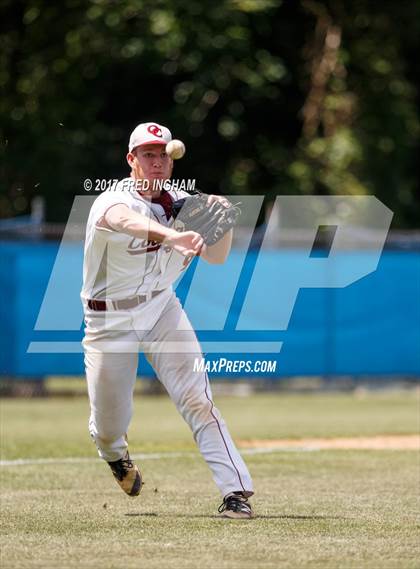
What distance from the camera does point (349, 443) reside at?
1278 cm

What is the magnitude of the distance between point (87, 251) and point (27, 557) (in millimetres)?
2192

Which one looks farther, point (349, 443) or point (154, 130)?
point (349, 443)

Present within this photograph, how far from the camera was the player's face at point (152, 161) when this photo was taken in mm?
7461

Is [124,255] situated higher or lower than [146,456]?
higher

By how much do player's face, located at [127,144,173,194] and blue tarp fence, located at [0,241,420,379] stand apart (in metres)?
10.5

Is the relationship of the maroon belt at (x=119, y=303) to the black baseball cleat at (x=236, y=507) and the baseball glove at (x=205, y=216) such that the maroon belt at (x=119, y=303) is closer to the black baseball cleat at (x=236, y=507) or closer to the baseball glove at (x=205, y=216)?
the baseball glove at (x=205, y=216)

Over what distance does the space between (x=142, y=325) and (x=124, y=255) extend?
16.6 inches

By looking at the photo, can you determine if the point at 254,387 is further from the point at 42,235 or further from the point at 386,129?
the point at 386,129

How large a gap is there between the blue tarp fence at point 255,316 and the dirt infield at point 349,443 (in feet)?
16.2

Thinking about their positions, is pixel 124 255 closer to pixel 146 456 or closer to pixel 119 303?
pixel 119 303

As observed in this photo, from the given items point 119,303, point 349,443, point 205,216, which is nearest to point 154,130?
point 205,216

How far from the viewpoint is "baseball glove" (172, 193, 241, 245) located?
7441 millimetres

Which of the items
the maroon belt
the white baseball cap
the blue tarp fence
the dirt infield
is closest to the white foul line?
the dirt infield

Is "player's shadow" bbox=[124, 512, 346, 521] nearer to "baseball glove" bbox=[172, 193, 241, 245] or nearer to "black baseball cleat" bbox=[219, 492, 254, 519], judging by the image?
"black baseball cleat" bbox=[219, 492, 254, 519]
